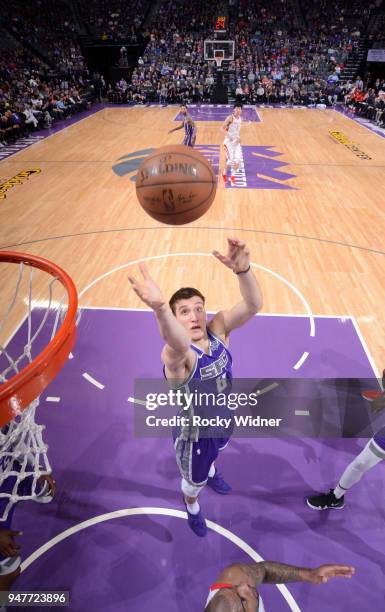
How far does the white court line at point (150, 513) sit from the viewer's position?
2799 mm

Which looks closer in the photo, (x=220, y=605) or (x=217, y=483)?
(x=220, y=605)

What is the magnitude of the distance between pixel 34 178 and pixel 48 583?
9.89 m

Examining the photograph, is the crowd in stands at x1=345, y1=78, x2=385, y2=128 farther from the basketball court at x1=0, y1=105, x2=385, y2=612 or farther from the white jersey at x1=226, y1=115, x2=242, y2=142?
the white jersey at x1=226, y1=115, x2=242, y2=142

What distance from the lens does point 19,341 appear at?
4934 mm

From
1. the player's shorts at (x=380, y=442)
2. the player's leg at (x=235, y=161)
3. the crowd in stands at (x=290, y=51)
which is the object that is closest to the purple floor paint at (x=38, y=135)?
the player's leg at (x=235, y=161)

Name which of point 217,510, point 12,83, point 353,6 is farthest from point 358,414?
point 353,6

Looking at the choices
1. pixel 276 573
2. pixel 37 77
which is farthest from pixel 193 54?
pixel 276 573

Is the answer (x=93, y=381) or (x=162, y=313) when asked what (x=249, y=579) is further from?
(x=93, y=381)

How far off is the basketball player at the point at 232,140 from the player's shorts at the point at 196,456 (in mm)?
8360

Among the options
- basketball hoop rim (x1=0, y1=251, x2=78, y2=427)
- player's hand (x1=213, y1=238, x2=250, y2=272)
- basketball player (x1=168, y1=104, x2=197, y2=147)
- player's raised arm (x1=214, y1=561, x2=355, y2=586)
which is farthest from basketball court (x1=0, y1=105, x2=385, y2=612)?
basketball player (x1=168, y1=104, x2=197, y2=147)

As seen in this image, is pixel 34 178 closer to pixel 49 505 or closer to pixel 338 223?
pixel 338 223

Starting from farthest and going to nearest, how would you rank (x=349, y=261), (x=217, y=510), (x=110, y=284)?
(x=349, y=261)
(x=110, y=284)
(x=217, y=510)

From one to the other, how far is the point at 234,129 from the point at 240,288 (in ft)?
27.0

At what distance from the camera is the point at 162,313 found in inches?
79.9
